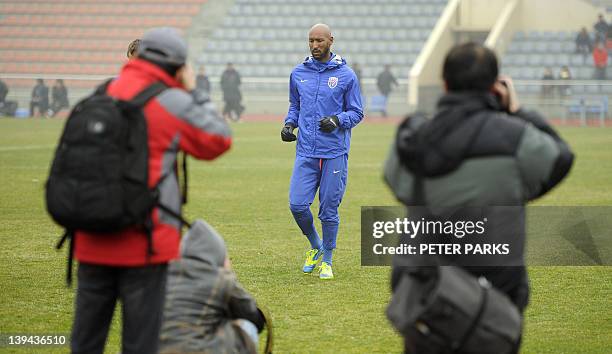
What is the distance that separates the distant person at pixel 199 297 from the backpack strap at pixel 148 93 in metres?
0.89

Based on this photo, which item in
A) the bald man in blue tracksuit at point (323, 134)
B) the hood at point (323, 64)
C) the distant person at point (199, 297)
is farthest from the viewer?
the hood at point (323, 64)

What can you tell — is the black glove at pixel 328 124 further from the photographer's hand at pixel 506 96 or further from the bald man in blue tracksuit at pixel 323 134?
the photographer's hand at pixel 506 96

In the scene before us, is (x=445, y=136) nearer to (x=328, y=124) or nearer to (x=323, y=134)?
(x=328, y=124)

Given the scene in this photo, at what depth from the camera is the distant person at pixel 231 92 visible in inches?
1481

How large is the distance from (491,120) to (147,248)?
1515 millimetres

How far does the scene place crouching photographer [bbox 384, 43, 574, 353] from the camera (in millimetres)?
4094

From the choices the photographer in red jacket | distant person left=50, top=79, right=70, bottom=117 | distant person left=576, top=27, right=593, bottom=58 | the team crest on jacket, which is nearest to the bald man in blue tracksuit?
the team crest on jacket

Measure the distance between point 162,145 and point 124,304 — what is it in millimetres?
701

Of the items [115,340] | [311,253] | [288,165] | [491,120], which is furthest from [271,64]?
[491,120]

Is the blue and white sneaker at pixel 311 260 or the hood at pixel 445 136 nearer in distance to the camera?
the hood at pixel 445 136

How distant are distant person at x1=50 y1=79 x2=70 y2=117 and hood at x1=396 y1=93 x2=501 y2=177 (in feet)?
114

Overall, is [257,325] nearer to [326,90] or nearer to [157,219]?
[157,219]

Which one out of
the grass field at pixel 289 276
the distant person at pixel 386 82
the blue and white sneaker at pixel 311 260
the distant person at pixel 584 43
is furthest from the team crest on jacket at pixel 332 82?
the distant person at pixel 584 43

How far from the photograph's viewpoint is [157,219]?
4.59 meters
